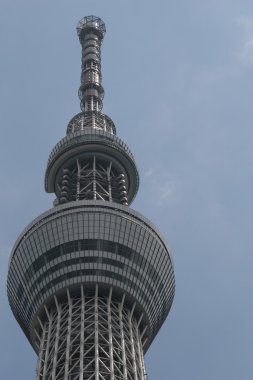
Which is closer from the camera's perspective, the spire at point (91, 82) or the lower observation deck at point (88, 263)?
the lower observation deck at point (88, 263)

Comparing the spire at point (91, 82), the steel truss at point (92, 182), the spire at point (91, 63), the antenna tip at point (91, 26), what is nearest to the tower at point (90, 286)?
the steel truss at point (92, 182)

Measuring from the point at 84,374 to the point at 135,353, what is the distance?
10.2 metres

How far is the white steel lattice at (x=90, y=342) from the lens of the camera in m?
96.5

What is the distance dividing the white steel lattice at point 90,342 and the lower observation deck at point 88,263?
1.62 m

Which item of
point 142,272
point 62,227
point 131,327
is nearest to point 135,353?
point 131,327

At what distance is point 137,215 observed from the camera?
112 m

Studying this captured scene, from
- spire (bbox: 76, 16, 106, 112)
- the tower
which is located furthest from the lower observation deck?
spire (bbox: 76, 16, 106, 112)

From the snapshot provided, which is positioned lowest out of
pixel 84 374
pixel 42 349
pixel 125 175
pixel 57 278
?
pixel 84 374

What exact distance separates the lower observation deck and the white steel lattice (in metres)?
1.62

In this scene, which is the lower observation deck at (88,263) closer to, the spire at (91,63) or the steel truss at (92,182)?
the steel truss at (92,182)

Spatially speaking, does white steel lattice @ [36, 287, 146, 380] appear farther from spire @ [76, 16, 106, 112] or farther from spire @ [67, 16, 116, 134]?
spire @ [76, 16, 106, 112]

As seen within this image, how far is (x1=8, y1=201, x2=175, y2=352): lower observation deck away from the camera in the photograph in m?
104

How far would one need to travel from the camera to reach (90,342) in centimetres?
10138

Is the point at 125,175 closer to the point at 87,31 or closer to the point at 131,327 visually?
the point at 131,327
